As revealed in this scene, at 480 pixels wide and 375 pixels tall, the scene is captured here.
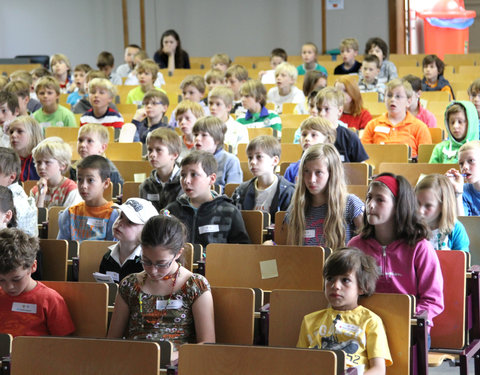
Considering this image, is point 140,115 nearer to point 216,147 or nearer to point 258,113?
point 258,113

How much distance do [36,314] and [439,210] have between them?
1830mm

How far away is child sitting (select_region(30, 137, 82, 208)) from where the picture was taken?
16.7 feet

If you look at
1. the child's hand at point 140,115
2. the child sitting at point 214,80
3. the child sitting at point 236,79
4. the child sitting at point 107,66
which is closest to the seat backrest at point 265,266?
the child's hand at point 140,115

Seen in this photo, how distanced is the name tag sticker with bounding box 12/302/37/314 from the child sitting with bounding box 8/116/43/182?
8.50 ft

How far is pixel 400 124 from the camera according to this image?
6.62m

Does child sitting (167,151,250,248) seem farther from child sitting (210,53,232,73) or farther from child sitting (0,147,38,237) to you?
child sitting (210,53,232,73)

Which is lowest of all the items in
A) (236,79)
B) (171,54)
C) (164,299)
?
(164,299)

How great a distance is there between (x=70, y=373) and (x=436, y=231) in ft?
6.13

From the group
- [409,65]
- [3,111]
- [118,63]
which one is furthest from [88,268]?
[118,63]

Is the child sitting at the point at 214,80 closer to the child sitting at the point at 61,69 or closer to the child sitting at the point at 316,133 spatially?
the child sitting at the point at 61,69

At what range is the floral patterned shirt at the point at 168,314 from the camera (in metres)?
3.16

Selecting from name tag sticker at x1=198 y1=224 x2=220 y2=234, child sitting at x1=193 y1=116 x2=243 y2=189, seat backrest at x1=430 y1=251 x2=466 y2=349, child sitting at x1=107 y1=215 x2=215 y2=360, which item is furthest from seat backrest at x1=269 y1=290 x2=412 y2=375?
child sitting at x1=193 y1=116 x2=243 y2=189

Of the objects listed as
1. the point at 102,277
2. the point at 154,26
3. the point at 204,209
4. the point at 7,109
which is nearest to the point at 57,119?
the point at 7,109

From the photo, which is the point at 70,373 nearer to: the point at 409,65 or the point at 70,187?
the point at 70,187
